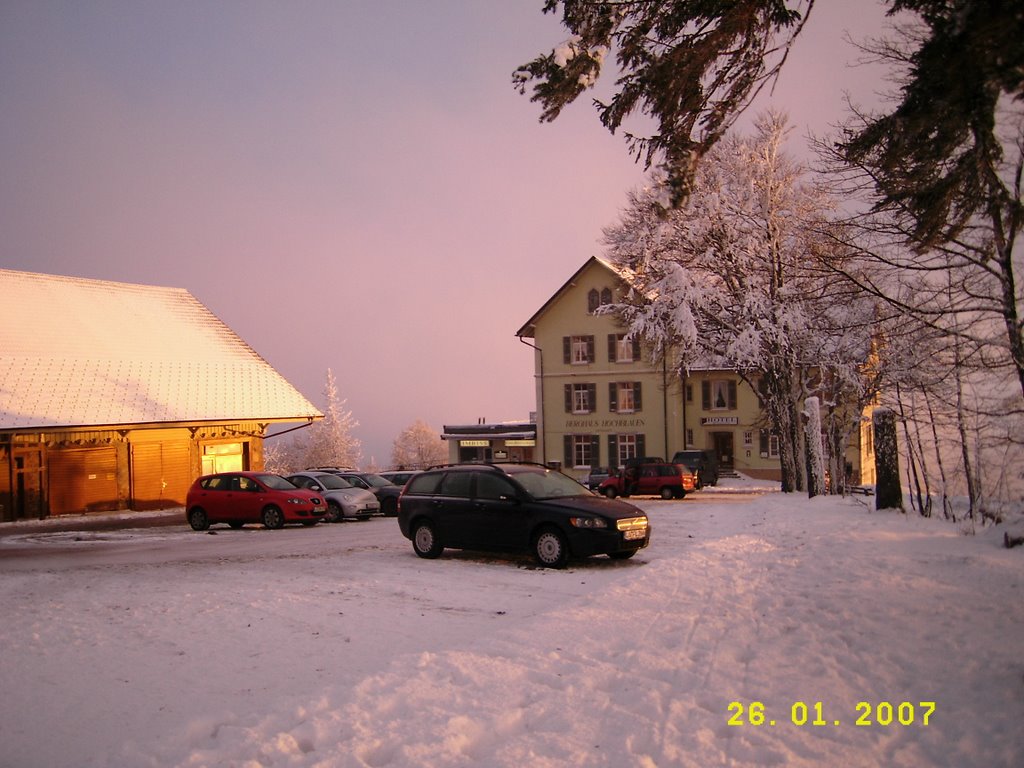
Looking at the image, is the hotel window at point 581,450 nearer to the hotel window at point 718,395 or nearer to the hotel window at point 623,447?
the hotel window at point 623,447

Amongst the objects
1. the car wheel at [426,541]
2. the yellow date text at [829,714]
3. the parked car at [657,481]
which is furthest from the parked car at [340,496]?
the yellow date text at [829,714]

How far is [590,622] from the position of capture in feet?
27.9

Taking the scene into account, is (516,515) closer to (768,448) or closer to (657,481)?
(657,481)

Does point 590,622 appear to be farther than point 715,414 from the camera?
No

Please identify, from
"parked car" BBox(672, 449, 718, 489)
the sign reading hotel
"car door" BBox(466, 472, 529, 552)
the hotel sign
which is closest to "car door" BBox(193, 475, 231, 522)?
"car door" BBox(466, 472, 529, 552)

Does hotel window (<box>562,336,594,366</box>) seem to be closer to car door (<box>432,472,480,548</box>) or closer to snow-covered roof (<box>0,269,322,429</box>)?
snow-covered roof (<box>0,269,322,429</box>)

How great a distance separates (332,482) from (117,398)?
10.2m

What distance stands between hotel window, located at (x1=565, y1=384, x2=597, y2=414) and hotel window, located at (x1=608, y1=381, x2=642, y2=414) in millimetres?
1104

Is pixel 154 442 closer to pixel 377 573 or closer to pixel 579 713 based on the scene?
pixel 377 573

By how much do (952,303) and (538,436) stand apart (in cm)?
4386

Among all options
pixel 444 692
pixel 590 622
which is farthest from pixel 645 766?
pixel 590 622

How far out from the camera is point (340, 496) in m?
25.4

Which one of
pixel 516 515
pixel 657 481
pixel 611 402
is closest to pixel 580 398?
pixel 611 402

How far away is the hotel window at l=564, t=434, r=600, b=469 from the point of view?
54094 mm
